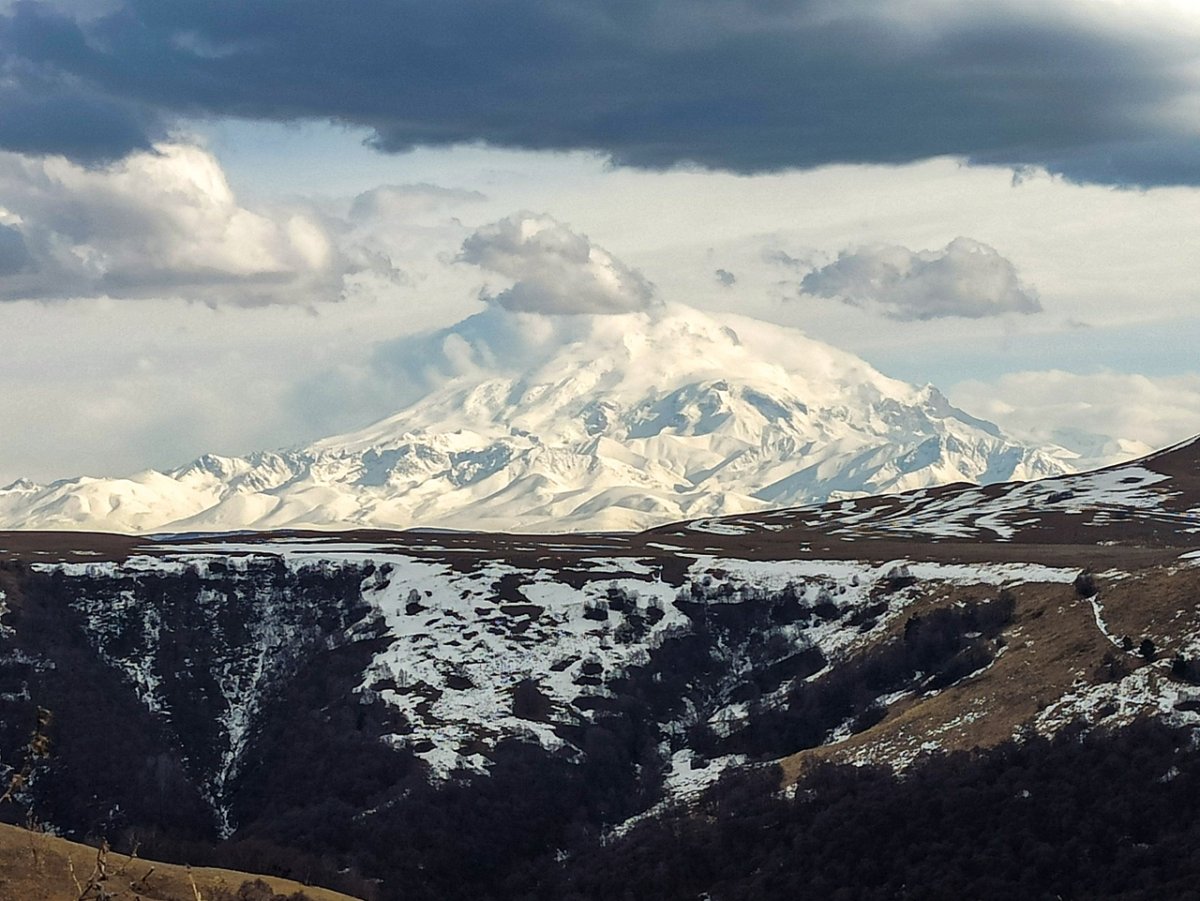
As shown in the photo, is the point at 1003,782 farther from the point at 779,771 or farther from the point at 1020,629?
the point at 1020,629

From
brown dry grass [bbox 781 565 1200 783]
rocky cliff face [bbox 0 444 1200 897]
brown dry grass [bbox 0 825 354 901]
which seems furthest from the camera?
rocky cliff face [bbox 0 444 1200 897]

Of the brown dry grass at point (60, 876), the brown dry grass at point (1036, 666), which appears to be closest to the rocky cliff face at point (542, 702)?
the brown dry grass at point (1036, 666)

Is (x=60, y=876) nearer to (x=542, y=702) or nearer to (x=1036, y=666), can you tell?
(x=1036, y=666)

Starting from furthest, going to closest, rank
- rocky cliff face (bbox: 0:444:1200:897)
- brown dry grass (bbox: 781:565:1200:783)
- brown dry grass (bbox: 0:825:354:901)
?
rocky cliff face (bbox: 0:444:1200:897)
brown dry grass (bbox: 781:565:1200:783)
brown dry grass (bbox: 0:825:354:901)

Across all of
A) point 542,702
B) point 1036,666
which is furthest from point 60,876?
point 542,702

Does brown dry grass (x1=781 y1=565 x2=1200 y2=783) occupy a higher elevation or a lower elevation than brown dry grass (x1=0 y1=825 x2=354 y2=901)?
lower

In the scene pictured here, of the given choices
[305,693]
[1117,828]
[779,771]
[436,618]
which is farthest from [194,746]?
[1117,828]

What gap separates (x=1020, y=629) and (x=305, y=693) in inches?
3677

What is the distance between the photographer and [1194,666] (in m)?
129

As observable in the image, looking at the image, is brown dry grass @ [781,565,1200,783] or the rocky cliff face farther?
the rocky cliff face

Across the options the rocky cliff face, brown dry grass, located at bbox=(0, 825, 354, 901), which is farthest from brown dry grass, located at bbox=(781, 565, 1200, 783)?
Result: brown dry grass, located at bbox=(0, 825, 354, 901)

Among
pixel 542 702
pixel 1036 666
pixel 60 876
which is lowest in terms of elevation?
pixel 542 702

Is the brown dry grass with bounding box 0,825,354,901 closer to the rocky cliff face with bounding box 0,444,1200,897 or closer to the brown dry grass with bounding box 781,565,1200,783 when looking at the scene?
the rocky cliff face with bounding box 0,444,1200,897

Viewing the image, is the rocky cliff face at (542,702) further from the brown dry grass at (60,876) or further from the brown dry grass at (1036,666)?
the brown dry grass at (60,876)
